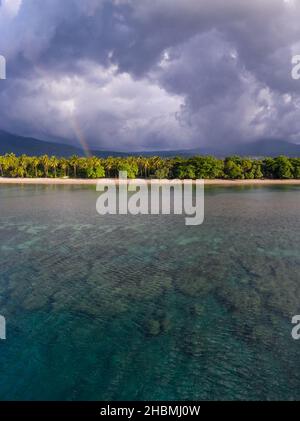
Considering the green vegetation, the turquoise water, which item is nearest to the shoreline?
the green vegetation

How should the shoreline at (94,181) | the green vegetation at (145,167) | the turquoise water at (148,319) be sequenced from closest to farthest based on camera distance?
1. the turquoise water at (148,319)
2. the shoreline at (94,181)
3. the green vegetation at (145,167)

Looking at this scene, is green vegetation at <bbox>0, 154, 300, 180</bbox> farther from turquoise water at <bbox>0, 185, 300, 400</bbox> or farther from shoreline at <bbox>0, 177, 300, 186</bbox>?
turquoise water at <bbox>0, 185, 300, 400</bbox>

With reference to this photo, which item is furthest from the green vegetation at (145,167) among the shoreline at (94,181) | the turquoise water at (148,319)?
the turquoise water at (148,319)

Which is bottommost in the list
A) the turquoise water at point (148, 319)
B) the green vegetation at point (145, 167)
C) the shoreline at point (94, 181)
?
the turquoise water at point (148, 319)

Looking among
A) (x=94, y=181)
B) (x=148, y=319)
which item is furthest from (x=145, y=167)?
(x=148, y=319)

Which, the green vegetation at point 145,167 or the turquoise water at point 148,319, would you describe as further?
the green vegetation at point 145,167

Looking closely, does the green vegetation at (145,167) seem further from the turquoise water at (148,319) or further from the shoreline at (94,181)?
the turquoise water at (148,319)
